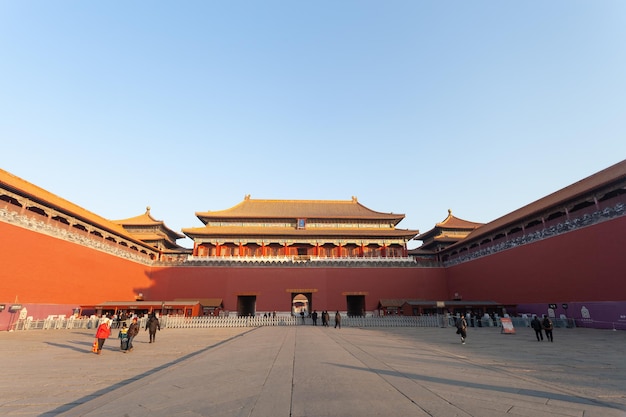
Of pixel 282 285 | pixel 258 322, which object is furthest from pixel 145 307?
pixel 282 285

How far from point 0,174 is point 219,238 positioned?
659 inches

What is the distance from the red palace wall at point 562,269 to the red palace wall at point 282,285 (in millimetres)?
6998

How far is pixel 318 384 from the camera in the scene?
5.12 m

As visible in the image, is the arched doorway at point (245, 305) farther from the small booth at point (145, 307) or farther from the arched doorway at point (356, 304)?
the arched doorway at point (356, 304)

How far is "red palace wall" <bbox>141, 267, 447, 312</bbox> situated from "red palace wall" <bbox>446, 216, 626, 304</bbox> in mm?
6998

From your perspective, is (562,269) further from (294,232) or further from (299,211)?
(299,211)

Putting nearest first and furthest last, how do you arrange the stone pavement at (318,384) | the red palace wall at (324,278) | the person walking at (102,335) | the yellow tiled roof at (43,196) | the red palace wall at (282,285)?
the stone pavement at (318,384) < the person walking at (102,335) < the red palace wall at (324,278) < the yellow tiled roof at (43,196) < the red palace wall at (282,285)

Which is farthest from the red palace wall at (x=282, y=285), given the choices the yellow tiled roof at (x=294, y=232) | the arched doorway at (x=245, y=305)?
the yellow tiled roof at (x=294, y=232)

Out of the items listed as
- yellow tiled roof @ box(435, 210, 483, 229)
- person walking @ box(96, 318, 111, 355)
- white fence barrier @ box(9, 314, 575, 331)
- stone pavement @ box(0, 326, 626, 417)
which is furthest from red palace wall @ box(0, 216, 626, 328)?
person walking @ box(96, 318, 111, 355)

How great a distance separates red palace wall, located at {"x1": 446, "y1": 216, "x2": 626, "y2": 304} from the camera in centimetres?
1559

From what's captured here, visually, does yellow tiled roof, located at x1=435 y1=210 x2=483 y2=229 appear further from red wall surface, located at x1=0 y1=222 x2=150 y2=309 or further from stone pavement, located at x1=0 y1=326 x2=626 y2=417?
red wall surface, located at x1=0 y1=222 x2=150 y2=309

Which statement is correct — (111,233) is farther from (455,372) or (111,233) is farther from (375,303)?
(455,372)

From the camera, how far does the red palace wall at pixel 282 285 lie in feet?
94.3

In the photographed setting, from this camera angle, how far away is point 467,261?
28.2m
